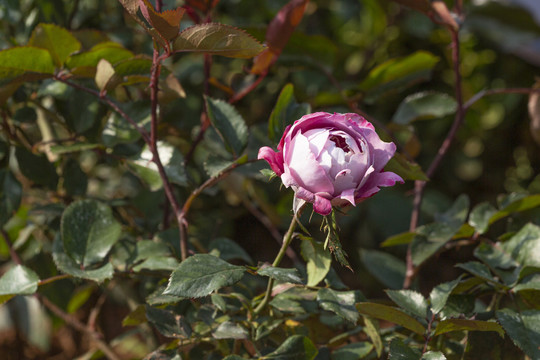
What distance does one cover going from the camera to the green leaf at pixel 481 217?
27.5 inches

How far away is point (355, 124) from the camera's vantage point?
46 cm

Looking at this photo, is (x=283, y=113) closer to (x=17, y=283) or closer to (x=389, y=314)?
(x=389, y=314)

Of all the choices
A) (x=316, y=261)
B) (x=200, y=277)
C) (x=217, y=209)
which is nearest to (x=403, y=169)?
(x=316, y=261)

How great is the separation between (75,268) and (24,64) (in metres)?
0.23

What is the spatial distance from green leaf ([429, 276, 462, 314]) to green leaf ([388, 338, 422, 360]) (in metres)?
0.05

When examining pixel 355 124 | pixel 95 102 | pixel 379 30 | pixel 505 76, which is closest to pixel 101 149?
pixel 95 102

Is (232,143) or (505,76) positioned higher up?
(232,143)

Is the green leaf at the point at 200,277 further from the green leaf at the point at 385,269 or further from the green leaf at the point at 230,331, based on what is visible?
the green leaf at the point at 385,269

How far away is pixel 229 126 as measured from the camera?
625 mm

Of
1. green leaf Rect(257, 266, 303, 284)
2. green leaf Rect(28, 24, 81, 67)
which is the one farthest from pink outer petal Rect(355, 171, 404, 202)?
green leaf Rect(28, 24, 81, 67)

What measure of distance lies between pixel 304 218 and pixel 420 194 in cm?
31

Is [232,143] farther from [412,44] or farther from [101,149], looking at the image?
[412,44]

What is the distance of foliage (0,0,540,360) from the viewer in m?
0.56

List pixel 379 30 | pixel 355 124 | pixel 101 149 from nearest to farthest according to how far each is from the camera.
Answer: pixel 355 124 → pixel 101 149 → pixel 379 30
